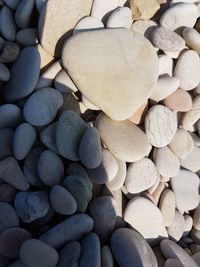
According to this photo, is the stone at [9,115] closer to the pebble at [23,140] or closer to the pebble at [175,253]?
the pebble at [23,140]

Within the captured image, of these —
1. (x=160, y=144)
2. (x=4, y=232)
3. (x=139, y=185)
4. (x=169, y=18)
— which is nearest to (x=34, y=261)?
(x=4, y=232)

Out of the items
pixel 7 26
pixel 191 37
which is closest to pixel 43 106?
pixel 7 26

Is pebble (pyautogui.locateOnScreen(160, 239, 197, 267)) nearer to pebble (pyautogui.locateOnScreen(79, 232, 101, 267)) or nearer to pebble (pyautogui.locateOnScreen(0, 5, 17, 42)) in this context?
pebble (pyautogui.locateOnScreen(79, 232, 101, 267))

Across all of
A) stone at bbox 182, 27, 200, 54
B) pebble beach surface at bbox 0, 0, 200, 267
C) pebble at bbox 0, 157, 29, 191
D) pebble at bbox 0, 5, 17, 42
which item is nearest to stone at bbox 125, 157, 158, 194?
pebble beach surface at bbox 0, 0, 200, 267

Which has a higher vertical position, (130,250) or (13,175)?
(13,175)

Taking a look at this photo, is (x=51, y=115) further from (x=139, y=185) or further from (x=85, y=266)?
(x=85, y=266)

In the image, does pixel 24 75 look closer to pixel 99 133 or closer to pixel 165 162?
pixel 99 133
